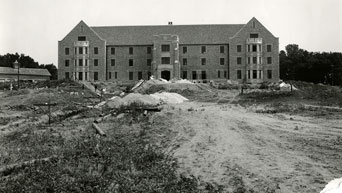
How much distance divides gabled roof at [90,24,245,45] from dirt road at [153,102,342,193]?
46.1 metres

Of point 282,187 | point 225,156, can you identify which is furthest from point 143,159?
point 282,187

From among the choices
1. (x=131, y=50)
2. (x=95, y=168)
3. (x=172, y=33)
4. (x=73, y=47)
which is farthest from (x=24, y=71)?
(x=95, y=168)

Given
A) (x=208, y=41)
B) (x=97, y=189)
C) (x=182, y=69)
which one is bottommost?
(x=97, y=189)

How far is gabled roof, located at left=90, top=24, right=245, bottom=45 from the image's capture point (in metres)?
62.9

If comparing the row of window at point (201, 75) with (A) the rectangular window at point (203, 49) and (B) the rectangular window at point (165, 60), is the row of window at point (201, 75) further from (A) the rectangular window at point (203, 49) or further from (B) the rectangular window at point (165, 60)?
(B) the rectangular window at point (165, 60)

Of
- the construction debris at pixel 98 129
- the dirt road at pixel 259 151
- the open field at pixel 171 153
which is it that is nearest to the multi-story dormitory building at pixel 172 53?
the open field at pixel 171 153

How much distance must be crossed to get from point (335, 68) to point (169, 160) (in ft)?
251

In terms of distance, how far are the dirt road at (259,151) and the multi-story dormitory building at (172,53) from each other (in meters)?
42.4

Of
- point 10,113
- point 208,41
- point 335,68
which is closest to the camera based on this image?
point 10,113

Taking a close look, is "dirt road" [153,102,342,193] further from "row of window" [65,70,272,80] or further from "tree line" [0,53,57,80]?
"tree line" [0,53,57,80]

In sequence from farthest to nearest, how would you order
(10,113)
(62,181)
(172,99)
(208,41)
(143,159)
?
(208,41) → (172,99) → (10,113) → (143,159) → (62,181)

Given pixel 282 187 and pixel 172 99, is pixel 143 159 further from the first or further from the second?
pixel 172 99

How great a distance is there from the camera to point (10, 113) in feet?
79.7

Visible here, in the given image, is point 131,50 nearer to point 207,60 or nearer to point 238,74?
point 207,60
